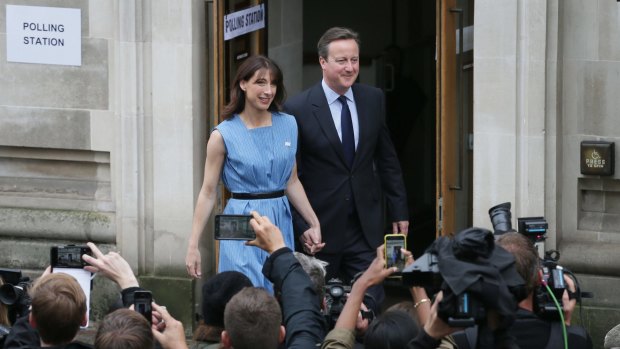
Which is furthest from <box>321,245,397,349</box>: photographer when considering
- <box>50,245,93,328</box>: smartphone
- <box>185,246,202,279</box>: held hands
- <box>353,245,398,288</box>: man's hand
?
<box>185,246,202,279</box>: held hands

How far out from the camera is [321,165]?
28.8ft

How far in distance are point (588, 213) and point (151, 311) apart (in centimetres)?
460

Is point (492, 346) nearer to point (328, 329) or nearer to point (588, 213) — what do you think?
point (328, 329)

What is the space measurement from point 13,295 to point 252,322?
190cm

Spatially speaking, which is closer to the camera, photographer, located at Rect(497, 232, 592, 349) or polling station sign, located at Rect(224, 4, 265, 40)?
photographer, located at Rect(497, 232, 592, 349)

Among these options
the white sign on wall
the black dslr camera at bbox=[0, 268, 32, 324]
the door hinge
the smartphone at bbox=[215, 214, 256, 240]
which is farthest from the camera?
the white sign on wall

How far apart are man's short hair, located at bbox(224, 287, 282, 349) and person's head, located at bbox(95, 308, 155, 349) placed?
0.98ft

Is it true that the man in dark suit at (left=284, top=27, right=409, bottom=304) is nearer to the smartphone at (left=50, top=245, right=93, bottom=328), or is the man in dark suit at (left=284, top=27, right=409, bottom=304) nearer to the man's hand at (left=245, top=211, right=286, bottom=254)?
the smartphone at (left=50, top=245, right=93, bottom=328)

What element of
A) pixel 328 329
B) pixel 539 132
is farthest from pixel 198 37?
pixel 328 329

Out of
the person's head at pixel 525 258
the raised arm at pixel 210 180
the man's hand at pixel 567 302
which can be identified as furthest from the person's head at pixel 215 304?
the raised arm at pixel 210 180

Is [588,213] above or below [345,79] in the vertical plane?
below

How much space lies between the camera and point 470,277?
5.14 metres

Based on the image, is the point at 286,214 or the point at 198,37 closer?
the point at 286,214

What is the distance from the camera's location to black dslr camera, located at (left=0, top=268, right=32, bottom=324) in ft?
21.9
